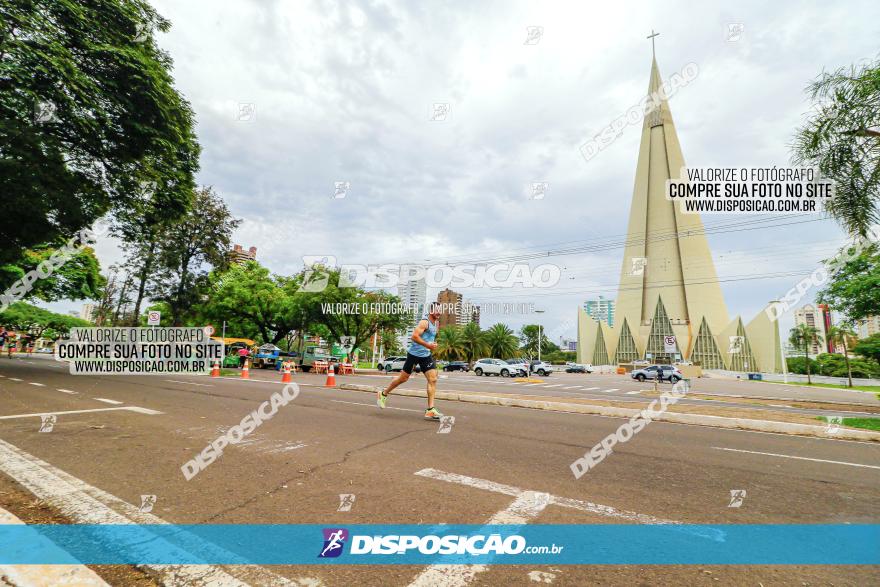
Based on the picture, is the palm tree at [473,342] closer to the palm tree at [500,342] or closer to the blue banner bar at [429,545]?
the palm tree at [500,342]

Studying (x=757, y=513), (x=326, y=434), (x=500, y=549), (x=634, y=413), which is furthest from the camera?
(x=634, y=413)

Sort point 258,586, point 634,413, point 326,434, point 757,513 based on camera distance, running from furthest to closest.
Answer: point 634,413 → point 326,434 → point 757,513 → point 258,586

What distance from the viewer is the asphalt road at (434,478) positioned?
87.2 inches

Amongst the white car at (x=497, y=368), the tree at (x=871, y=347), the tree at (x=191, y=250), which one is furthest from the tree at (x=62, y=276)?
the tree at (x=871, y=347)

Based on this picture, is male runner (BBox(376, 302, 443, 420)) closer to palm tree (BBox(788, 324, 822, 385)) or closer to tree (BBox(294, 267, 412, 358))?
tree (BBox(294, 267, 412, 358))

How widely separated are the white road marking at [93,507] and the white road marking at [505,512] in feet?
2.24

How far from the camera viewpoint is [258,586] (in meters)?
1.94

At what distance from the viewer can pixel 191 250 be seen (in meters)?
29.6

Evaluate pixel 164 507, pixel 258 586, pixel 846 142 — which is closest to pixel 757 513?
pixel 258 586

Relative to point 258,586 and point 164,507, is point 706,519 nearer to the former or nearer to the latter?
point 258,586

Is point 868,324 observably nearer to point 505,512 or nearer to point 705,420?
point 705,420

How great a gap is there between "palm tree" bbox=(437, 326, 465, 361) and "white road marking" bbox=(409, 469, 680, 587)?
5814 centimetres

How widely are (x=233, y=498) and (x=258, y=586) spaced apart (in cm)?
140

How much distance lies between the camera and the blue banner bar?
222cm
